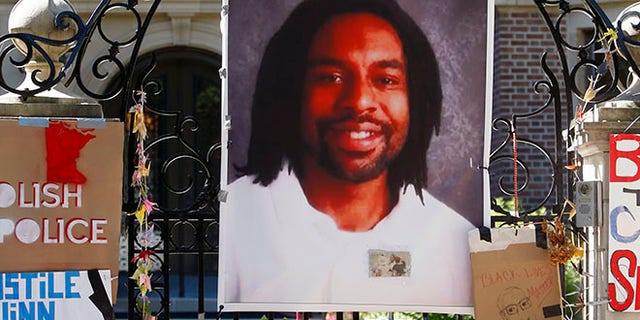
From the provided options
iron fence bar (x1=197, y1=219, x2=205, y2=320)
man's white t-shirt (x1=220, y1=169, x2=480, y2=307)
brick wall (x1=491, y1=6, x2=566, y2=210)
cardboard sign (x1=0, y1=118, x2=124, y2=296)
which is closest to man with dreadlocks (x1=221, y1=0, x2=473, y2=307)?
man's white t-shirt (x1=220, y1=169, x2=480, y2=307)

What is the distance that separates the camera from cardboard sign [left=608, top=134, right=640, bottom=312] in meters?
5.04

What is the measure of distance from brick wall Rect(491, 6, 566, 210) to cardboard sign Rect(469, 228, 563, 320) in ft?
22.8

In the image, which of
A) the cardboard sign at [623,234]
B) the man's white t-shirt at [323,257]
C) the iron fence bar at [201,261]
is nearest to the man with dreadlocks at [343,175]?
the man's white t-shirt at [323,257]

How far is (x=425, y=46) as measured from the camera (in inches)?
207

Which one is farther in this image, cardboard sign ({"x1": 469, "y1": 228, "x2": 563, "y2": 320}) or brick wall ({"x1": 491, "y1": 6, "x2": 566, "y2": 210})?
A: brick wall ({"x1": 491, "y1": 6, "x2": 566, "y2": 210})

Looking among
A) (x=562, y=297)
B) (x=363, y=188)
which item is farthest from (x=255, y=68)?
(x=562, y=297)

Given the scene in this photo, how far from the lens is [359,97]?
5.24 meters

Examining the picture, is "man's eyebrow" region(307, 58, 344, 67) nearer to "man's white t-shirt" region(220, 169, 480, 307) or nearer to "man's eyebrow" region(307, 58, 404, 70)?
"man's eyebrow" region(307, 58, 404, 70)

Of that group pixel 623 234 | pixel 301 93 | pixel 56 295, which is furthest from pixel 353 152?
pixel 56 295

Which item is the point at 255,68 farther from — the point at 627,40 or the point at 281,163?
the point at 627,40

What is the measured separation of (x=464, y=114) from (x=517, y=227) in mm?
590

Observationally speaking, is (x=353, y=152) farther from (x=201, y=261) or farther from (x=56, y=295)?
(x=56, y=295)

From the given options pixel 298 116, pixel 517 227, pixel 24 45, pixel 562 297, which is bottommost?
pixel 562 297

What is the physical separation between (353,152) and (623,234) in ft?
4.29
